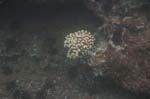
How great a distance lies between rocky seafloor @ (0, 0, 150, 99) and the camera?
685cm

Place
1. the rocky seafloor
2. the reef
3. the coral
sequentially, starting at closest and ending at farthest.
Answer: the reef < the rocky seafloor < the coral

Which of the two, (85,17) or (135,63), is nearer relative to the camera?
(135,63)

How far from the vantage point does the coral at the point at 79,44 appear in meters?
7.22

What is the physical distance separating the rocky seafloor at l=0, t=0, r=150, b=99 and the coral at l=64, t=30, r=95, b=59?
0.35 meters

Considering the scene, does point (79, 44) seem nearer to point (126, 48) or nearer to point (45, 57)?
point (45, 57)

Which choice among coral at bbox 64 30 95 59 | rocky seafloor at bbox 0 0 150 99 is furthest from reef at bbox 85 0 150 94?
coral at bbox 64 30 95 59

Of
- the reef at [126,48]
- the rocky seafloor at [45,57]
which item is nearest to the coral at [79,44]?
the rocky seafloor at [45,57]

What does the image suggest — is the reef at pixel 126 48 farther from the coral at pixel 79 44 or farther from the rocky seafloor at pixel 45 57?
the coral at pixel 79 44

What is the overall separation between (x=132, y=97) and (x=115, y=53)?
1.16 meters

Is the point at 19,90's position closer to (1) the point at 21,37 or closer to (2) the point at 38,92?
(2) the point at 38,92

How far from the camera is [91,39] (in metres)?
7.41

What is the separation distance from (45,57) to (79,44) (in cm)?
127

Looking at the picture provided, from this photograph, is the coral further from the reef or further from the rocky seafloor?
the reef

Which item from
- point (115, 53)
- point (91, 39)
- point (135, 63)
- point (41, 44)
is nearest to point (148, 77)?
point (135, 63)
